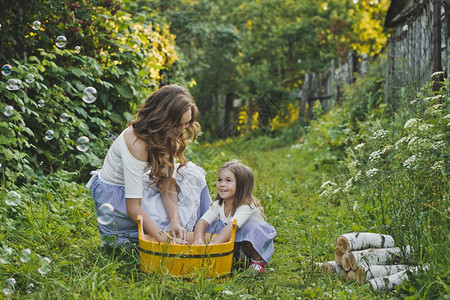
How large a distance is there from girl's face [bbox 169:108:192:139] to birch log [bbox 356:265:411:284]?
4.30 ft

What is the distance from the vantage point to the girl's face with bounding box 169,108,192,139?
9.47 feet

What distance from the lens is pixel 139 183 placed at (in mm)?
2768

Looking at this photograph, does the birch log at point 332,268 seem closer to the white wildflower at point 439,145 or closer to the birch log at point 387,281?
the birch log at point 387,281

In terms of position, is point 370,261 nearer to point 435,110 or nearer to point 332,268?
point 332,268

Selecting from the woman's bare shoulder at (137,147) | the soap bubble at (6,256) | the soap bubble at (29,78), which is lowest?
the soap bubble at (6,256)

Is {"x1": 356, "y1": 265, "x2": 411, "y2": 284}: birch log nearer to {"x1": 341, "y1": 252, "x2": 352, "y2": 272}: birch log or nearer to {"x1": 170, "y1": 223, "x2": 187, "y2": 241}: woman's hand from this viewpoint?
{"x1": 341, "y1": 252, "x2": 352, "y2": 272}: birch log

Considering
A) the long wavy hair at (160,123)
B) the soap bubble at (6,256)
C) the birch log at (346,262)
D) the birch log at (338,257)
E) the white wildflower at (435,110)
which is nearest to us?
the soap bubble at (6,256)

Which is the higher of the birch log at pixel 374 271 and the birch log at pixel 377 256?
the birch log at pixel 377 256

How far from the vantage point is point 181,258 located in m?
2.43

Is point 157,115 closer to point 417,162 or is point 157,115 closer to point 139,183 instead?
point 139,183

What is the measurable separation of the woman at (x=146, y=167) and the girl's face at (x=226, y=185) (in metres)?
0.29

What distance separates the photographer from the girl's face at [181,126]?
2.89 meters

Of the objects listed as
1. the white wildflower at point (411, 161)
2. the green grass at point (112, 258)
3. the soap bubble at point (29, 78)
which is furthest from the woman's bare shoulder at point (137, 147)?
the white wildflower at point (411, 161)

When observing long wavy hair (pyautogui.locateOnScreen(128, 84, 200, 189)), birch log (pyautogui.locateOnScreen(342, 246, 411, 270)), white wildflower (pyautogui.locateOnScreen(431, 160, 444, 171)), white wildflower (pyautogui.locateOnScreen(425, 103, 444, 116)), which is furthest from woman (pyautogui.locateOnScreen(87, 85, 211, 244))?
white wildflower (pyautogui.locateOnScreen(425, 103, 444, 116))
